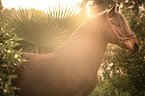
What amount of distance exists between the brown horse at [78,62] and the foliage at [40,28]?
7.58 feet

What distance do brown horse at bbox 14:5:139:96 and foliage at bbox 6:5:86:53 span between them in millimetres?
2312

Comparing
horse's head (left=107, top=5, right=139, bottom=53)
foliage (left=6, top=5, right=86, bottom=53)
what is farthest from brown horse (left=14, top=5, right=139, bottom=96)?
foliage (left=6, top=5, right=86, bottom=53)

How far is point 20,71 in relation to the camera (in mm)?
2572

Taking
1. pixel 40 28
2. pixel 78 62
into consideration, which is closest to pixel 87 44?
pixel 78 62

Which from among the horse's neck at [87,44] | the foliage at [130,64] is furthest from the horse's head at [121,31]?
the foliage at [130,64]

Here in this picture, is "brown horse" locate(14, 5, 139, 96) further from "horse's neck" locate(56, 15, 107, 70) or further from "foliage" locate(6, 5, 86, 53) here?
"foliage" locate(6, 5, 86, 53)

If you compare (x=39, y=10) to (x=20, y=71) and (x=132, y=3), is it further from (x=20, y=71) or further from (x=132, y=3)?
(x=132, y=3)

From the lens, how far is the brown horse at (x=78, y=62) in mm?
2449

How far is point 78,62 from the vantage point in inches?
101

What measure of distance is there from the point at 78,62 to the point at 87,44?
0.35 m

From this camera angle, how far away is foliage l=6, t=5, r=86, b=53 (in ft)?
15.8

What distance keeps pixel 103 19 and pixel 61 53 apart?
95cm

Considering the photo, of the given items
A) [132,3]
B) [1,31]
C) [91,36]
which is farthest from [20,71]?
[132,3]

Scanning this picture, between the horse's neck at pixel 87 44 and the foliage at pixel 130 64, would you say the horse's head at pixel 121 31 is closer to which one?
the horse's neck at pixel 87 44
